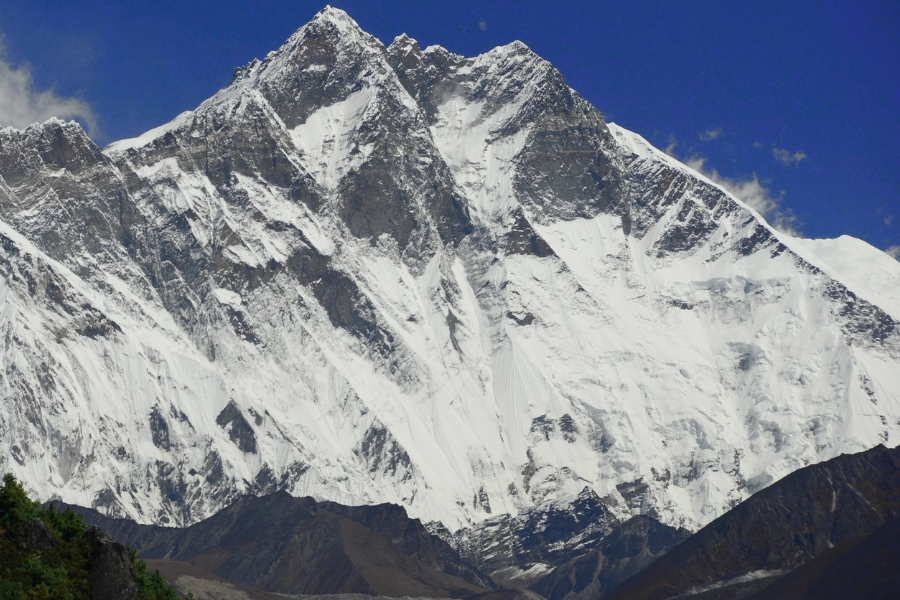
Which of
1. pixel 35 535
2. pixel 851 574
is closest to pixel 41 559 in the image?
pixel 35 535

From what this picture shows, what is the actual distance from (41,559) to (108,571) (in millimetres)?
3143

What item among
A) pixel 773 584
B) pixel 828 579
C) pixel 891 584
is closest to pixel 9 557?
pixel 891 584

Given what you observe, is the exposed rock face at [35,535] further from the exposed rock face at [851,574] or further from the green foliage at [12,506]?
the exposed rock face at [851,574]

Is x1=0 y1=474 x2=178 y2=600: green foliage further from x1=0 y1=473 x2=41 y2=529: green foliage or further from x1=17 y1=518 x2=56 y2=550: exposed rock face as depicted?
x1=17 y1=518 x2=56 y2=550: exposed rock face

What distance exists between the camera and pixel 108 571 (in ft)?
224

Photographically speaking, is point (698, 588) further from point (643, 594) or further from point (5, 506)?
point (5, 506)

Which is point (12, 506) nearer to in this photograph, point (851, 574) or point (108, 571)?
point (108, 571)

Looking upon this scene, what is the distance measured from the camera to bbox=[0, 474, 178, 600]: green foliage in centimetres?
6450

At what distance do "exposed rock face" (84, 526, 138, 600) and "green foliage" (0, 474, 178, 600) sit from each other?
31 cm

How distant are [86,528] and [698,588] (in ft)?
441

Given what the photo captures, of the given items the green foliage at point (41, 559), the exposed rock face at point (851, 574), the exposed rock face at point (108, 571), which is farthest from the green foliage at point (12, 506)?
the exposed rock face at point (851, 574)

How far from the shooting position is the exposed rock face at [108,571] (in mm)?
67875

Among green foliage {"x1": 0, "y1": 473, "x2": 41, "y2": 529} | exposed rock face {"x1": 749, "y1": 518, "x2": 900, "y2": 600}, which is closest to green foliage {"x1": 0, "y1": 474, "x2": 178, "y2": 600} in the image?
green foliage {"x1": 0, "y1": 473, "x2": 41, "y2": 529}

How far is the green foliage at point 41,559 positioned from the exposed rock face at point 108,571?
1.02ft
